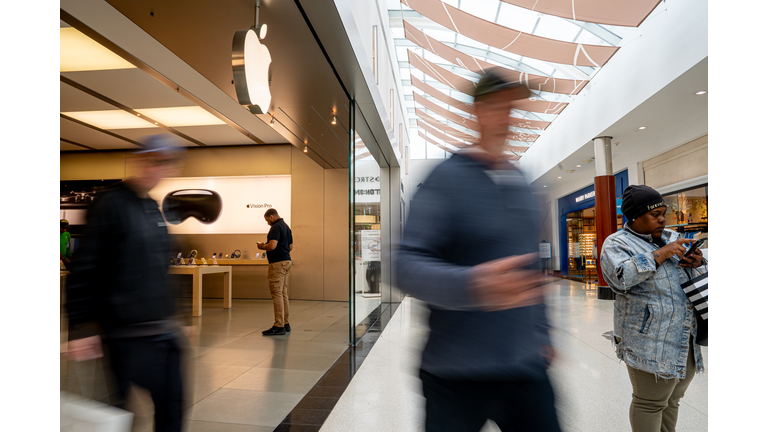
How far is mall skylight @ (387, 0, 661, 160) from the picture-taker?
552 centimetres

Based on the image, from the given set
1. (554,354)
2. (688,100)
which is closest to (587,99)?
(688,100)

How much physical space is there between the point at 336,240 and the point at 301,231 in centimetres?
82

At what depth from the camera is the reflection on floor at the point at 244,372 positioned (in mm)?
2510

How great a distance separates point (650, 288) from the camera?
1697 mm

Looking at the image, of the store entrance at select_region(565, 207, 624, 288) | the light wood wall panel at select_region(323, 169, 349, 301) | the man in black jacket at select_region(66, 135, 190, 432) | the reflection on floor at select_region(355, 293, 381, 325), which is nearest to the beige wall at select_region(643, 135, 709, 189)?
the reflection on floor at select_region(355, 293, 381, 325)

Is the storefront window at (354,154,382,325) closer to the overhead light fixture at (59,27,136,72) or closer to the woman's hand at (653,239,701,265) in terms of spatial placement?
the overhead light fixture at (59,27,136,72)

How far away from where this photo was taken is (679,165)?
7988 millimetres

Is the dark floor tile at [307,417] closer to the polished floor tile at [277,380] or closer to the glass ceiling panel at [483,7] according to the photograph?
the polished floor tile at [277,380]

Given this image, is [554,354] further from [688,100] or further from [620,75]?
[620,75]

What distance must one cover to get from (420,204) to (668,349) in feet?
4.38

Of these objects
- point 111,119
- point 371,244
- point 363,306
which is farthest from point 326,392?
point 111,119

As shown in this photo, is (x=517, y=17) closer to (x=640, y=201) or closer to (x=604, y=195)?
(x=604, y=195)

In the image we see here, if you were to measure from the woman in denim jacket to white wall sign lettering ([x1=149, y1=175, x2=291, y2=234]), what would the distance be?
7.87 m

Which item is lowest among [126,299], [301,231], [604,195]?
[126,299]
